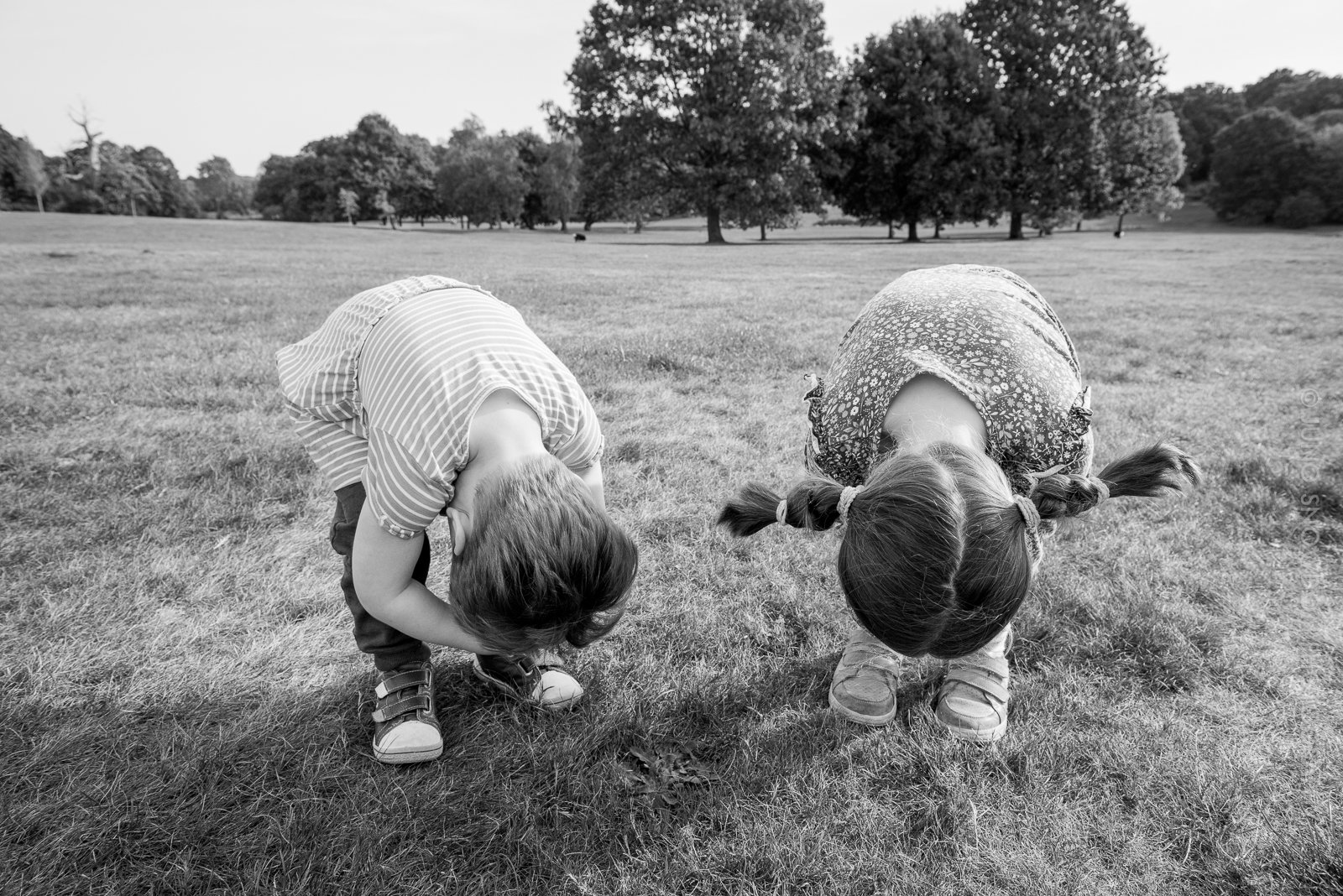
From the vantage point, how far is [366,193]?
60.5 meters

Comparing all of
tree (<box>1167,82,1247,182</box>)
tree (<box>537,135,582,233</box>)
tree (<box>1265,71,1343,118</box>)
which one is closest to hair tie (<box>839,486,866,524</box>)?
tree (<box>537,135,582,233</box>)

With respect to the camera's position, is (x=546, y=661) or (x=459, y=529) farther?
(x=546, y=661)

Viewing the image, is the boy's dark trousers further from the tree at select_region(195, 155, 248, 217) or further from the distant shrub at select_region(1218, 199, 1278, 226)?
the tree at select_region(195, 155, 248, 217)

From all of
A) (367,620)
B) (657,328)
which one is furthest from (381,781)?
(657,328)

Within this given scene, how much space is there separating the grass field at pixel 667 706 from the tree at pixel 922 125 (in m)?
33.1

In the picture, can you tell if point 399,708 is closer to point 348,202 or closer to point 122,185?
point 348,202

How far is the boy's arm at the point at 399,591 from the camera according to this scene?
5.79ft

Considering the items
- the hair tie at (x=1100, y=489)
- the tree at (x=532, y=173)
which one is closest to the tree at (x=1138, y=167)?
the tree at (x=532, y=173)

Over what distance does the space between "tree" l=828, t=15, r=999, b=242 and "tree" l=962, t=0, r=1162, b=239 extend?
3.99 ft

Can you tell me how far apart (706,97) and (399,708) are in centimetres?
3448

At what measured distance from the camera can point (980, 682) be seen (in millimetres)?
2295

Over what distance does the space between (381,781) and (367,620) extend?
0.47m

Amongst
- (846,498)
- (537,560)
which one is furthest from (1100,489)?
(537,560)

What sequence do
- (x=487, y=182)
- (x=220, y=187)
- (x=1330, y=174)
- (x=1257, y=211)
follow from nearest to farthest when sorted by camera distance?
(x=1330, y=174)
(x=1257, y=211)
(x=487, y=182)
(x=220, y=187)
